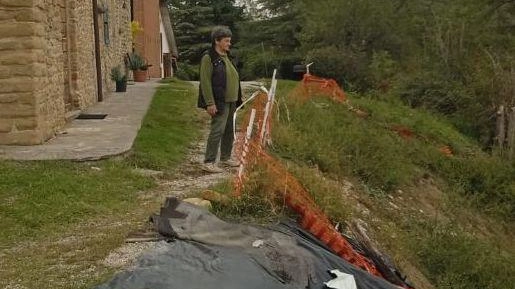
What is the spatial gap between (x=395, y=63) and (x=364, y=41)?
1.32 meters

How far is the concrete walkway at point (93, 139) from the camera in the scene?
776 centimetres

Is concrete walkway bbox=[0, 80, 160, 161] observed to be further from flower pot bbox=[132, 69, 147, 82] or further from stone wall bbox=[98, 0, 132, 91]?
flower pot bbox=[132, 69, 147, 82]

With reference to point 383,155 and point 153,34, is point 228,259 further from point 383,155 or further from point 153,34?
point 153,34

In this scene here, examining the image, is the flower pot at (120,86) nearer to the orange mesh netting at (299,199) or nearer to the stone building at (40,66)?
the stone building at (40,66)

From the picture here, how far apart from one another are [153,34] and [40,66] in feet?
71.3

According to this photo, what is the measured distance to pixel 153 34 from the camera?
29672mm

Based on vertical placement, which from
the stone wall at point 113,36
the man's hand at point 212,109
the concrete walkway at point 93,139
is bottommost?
the concrete walkway at point 93,139

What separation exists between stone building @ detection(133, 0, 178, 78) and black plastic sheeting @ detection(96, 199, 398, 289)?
72.9ft

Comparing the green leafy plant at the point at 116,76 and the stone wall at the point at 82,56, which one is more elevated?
the stone wall at the point at 82,56

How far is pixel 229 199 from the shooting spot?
5426 mm

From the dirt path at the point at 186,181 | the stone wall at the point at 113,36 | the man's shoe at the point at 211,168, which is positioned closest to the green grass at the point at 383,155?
the man's shoe at the point at 211,168

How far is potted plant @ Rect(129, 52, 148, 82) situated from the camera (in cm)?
2146

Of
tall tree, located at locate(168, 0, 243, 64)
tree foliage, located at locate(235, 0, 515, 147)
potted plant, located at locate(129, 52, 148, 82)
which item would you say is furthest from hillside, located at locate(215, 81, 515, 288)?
tall tree, located at locate(168, 0, 243, 64)

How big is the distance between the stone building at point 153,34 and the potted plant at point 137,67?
12.6 ft
